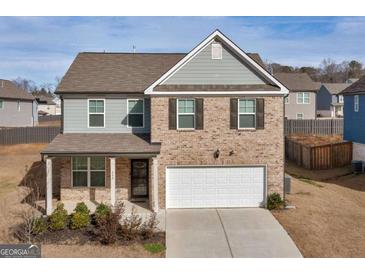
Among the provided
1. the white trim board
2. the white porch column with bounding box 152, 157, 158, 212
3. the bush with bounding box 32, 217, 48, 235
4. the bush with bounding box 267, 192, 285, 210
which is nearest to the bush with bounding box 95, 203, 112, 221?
the bush with bounding box 32, 217, 48, 235

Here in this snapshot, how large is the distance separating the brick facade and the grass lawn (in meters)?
3.11

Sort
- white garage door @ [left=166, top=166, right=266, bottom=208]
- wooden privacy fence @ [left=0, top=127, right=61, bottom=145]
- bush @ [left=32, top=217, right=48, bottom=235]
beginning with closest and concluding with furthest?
bush @ [left=32, top=217, right=48, bottom=235], white garage door @ [left=166, top=166, right=266, bottom=208], wooden privacy fence @ [left=0, top=127, right=61, bottom=145]

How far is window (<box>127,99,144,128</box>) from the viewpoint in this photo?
19281 mm

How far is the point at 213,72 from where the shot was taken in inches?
696

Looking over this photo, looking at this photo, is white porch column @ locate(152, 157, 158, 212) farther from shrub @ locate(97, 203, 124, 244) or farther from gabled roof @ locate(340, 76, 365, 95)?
gabled roof @ locate(340, 76, 365, 95)

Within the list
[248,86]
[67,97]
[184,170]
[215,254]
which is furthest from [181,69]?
[215,254]

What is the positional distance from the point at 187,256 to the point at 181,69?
29.0 feet

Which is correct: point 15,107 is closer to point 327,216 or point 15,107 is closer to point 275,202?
point 275,202

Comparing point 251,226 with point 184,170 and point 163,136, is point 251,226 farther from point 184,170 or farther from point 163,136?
point 163,136

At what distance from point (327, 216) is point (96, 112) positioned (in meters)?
11.6

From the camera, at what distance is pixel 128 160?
18.7 meters

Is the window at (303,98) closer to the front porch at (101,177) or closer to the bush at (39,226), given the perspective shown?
the front porch at (101,177)

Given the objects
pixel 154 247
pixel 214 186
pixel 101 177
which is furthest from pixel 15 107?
pixel 154 247

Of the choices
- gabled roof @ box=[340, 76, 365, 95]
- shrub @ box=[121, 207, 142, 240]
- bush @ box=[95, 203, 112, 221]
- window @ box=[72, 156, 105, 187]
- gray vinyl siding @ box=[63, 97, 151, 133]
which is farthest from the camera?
gabled roof @ box=[340, 76, 365, 95]
